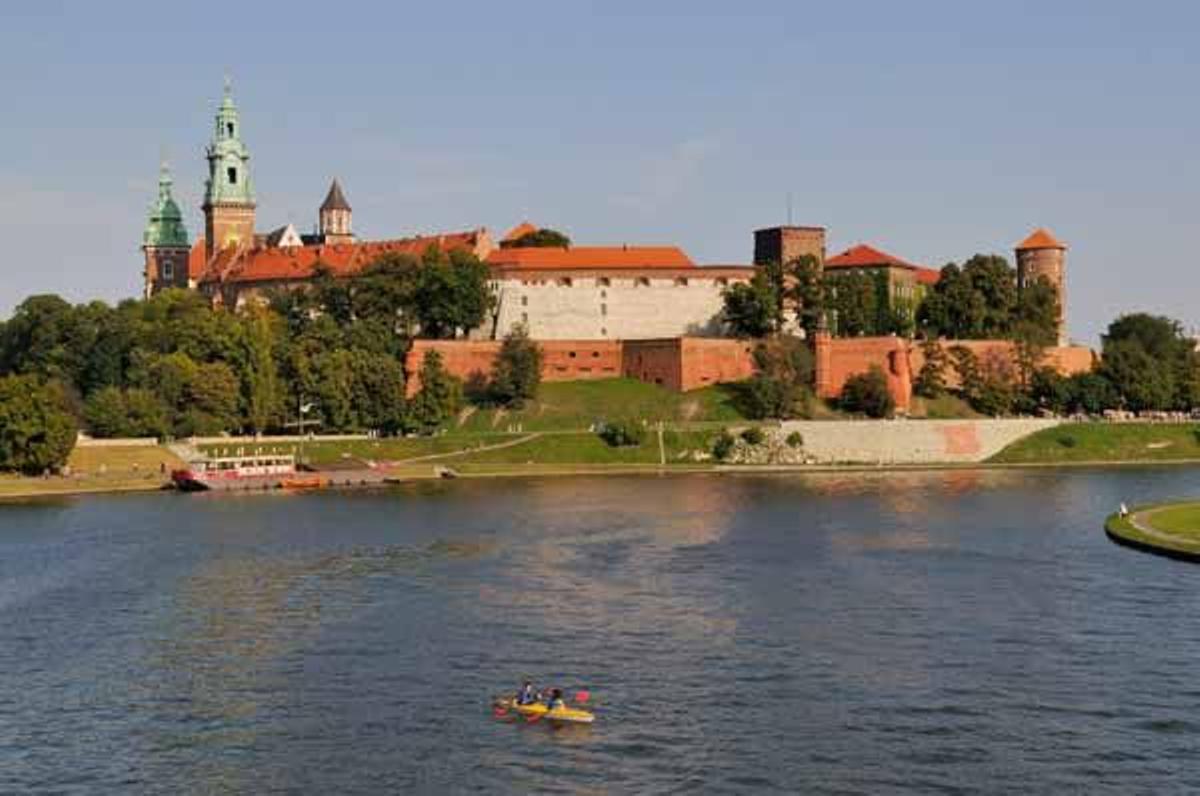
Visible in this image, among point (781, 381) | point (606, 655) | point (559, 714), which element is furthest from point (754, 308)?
point (559, 714)

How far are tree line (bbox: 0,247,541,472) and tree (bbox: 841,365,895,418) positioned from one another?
1869cm

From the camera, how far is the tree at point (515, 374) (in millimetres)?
94125

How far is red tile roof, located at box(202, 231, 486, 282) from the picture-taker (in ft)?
364

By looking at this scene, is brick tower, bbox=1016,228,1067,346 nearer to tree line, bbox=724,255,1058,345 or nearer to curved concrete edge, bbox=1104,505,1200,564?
tree line, bbox=724,255,1058,345

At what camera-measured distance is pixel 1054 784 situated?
81.4ft

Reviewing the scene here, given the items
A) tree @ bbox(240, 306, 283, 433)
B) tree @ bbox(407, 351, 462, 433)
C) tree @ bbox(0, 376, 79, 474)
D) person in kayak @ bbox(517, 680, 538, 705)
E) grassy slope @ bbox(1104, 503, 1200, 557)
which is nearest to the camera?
person in kayak @ bbox(517, 680, 538, 705)

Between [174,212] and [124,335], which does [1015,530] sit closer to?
[124,335]

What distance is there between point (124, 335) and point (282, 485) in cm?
2062

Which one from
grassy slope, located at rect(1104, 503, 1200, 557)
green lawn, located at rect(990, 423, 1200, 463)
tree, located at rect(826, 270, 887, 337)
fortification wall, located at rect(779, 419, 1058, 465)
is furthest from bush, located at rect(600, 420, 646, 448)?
grassy slope, located at rect(1104, 503, 1200, 557)

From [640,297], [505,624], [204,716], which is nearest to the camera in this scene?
[204,716]

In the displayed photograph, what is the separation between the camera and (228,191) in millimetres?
123625

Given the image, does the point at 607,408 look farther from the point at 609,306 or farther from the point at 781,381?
the point at 609,306

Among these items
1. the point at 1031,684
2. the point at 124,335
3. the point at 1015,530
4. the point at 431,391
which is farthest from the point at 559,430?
the point at 1031,684

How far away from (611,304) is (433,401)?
778 inches
